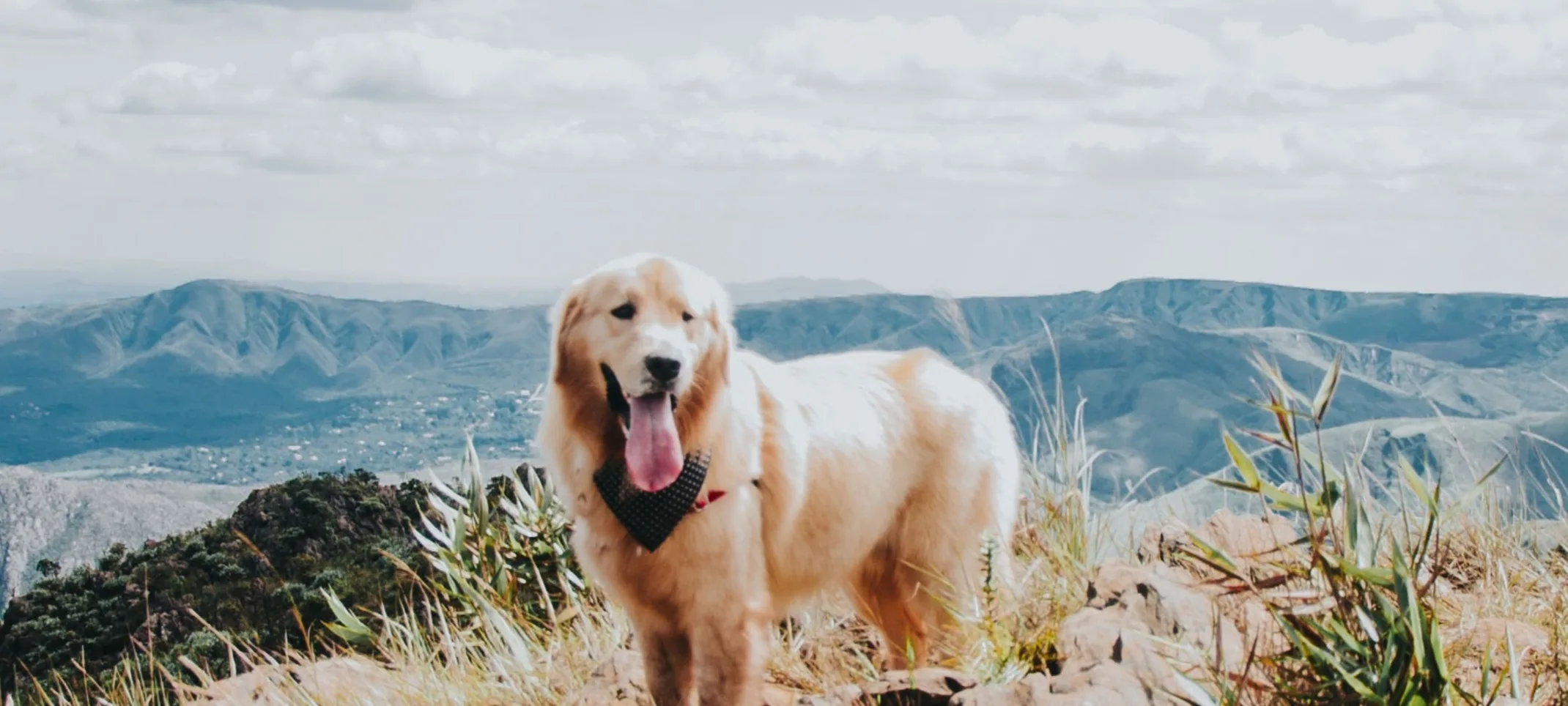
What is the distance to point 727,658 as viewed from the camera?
4957mm

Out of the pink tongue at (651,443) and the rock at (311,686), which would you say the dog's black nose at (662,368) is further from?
the rock at (311,686)

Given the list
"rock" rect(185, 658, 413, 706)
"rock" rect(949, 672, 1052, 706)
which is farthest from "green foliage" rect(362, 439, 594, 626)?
"rock" rect(949, 672, 1052, 706)

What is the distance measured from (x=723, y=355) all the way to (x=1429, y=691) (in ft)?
8.31

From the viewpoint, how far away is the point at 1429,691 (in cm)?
345

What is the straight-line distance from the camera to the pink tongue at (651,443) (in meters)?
4.68

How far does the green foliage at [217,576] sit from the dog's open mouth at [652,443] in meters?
18.3

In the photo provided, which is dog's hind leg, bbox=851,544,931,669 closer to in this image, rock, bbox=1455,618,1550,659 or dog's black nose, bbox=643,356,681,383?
dog's black nose, bbox=643,356,681,383

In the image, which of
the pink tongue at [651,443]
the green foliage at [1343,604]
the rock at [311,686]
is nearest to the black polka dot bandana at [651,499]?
the pink tongue at [651,443]

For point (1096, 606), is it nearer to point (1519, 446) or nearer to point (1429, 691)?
point (1429, 691)

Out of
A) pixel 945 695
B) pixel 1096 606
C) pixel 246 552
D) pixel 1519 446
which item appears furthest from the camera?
pixel 246 552

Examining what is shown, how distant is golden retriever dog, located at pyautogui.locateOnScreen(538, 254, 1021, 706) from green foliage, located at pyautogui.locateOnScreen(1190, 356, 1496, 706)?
119 centimetres

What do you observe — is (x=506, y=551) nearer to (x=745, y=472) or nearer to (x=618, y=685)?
(x=618, y=685)

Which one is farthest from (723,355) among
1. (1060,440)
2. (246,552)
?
(246,552)

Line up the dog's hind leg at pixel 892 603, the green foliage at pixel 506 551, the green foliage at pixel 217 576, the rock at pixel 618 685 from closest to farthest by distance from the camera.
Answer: the rock at pixel 618 685
the dog's hind leg at pixel 892 603
the green foliage at pixel 506 551
the green foliage at pixel 217 576
